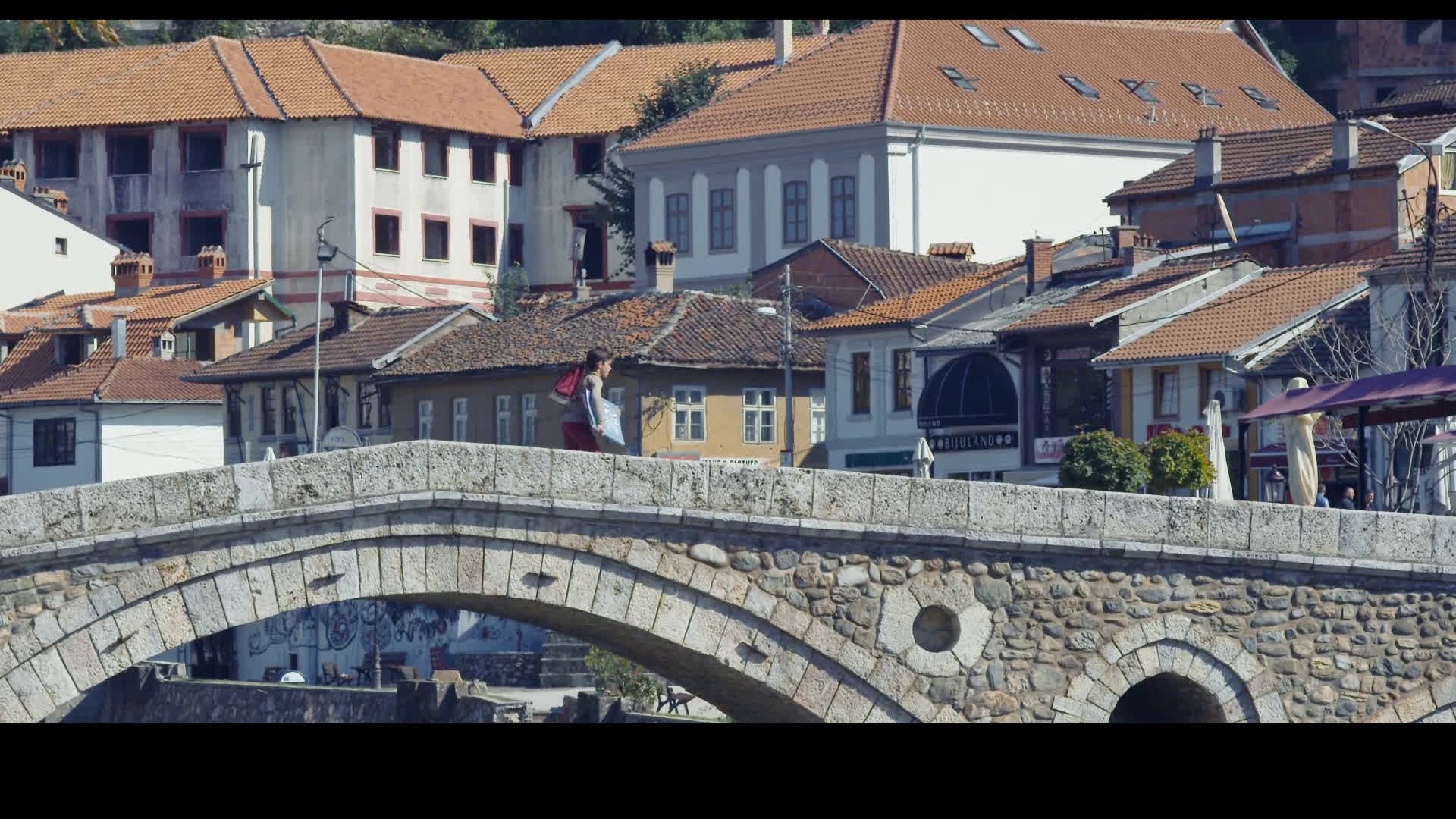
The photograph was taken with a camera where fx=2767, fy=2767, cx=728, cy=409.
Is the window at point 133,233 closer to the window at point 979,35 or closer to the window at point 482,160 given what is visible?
the window at point 482,160

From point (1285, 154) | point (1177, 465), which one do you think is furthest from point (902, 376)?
point (1177, 465)

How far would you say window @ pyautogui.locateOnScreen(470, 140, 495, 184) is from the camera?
73000 mm

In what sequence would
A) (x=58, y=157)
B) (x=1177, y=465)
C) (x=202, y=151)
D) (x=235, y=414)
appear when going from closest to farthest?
(x=1177, y=465) < (x=235, y=414) < (x=202, y=151) < (x=58, y=157)

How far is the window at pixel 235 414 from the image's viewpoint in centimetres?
5962

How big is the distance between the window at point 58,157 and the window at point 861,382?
28.0 metres

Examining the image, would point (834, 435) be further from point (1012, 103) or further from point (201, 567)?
point (201, 567)

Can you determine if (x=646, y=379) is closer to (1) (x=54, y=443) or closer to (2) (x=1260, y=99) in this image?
(1) (x=54, y=443)

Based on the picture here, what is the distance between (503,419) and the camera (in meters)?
53.3

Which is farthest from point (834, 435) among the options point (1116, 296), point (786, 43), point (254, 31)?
point (254, 31)

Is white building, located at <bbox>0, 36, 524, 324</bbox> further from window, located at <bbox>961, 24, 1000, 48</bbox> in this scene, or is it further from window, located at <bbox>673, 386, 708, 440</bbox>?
window, located at <bbox>673, 386, 708, 440</bbox>

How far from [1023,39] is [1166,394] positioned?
24.7m

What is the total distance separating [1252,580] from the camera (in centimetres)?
2102

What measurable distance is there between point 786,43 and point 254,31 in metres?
26.8

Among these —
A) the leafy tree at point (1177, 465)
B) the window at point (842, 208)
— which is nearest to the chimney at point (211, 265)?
the window at point (842, 208)
